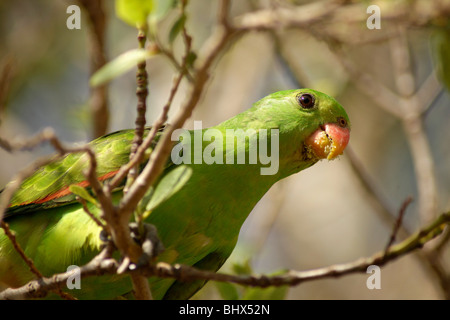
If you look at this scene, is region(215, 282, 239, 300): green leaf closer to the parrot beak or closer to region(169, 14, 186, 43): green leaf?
the parrot beak

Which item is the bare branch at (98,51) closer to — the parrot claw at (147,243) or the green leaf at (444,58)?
the parrot claw at (147,243)

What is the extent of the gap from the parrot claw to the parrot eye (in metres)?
1.18

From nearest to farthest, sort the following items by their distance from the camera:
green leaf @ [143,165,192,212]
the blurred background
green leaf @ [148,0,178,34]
A: green leaf @ [148,0,178,34] → green leaf @ [143,165,192,212] → the blurred background

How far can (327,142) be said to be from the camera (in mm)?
2746

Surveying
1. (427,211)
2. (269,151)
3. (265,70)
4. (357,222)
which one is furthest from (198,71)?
(357,222)

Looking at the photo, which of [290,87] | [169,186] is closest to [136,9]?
[169,186]

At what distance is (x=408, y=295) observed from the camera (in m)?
6.61

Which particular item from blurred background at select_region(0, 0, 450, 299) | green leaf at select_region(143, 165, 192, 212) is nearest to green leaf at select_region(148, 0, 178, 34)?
green leaf at select_region(143, 165, 192, 212)

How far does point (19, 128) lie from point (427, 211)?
3.83m

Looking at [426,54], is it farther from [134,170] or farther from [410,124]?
[134,170]

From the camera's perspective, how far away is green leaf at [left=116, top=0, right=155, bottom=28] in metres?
1.63

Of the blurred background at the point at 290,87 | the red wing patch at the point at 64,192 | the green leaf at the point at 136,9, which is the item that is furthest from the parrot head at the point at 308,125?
the blurred background at the point at 290,87

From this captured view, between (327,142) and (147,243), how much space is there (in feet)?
3.82
